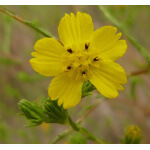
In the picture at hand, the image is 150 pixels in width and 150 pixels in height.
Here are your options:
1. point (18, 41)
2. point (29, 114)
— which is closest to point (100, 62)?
point (29, 114)

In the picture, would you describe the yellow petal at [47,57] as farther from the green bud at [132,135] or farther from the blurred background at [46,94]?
the blurred background at [46,94]

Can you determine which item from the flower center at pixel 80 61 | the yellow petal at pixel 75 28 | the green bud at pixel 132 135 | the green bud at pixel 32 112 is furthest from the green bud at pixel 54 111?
the green bud at pixel 132 135

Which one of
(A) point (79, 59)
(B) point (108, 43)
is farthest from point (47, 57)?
(B) point (108, 43)

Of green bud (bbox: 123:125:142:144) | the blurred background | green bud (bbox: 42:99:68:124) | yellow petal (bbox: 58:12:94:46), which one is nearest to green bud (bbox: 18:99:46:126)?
green bud (bbox: 42:99:68:124)

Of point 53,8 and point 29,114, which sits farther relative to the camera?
point 53,8

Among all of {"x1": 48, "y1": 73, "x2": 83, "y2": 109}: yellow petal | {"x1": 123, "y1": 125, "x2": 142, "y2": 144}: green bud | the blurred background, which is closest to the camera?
{"x1": 48, "y1": 73, "x2": 83, "y2": 109}: yellow petal

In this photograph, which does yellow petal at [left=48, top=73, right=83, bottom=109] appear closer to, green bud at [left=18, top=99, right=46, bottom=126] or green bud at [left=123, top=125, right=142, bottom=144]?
green bud at [left=18, top=99, right=46, bottom=126]

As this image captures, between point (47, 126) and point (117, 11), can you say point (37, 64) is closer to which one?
point (117, 11)
